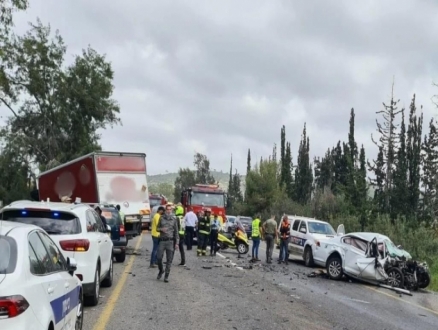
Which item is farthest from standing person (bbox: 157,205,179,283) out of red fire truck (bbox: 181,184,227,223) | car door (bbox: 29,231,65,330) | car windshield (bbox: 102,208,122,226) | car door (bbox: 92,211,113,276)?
red fire truck (bbox: 181,184,227,223)

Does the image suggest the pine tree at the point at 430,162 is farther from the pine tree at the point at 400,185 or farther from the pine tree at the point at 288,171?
the pine tree at the point at 288,171

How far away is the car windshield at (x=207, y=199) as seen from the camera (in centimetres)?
3412

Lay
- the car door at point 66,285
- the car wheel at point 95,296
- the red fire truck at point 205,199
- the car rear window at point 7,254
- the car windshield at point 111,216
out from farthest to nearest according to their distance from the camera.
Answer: the red fire truck at point 205,199 → the car windshield at point 111,216 → the car wheel at point 95,296 → the car door at point 66,285 → the car rear window at point 7,254

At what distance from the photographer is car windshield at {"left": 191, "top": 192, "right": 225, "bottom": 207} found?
34.1 meters

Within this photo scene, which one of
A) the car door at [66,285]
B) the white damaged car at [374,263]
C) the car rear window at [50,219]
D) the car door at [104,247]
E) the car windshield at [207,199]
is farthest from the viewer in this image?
the car windshield at [207,199]

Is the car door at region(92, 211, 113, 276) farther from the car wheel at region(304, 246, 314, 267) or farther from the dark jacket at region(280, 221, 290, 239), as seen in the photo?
the car wheel at region(304, 246, 314, 267)

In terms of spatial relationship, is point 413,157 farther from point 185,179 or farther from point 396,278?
point 185,179

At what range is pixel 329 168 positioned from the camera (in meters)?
92.1

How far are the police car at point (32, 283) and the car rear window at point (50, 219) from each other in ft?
9.80

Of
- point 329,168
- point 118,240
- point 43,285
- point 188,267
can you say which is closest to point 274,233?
point 188,267

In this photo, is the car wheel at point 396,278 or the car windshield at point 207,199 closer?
the car wheel at point 396,278

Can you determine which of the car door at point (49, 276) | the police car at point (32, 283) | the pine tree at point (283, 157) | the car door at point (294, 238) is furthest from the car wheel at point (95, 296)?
the pine tree at point (283, 157)

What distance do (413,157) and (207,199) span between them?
1553 inches

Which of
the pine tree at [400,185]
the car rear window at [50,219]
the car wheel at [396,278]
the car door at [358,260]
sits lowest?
the car wheel at [396,278]
